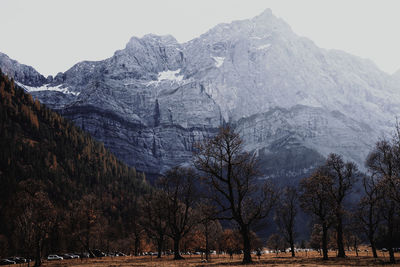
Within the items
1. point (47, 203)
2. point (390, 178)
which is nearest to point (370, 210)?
point (390, 178)

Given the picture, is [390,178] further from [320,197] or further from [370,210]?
[320,197]

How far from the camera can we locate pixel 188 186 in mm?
59281

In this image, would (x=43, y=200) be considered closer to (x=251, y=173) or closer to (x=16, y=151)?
(x=251, y=173)

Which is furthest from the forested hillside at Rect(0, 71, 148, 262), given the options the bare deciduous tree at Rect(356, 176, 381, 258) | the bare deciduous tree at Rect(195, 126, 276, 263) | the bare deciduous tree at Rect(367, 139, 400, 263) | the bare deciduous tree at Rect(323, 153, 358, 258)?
the bare deciduous tree at Rect(356, 176, 381, 258)

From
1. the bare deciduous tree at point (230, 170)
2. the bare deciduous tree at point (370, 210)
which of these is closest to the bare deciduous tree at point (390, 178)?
the bare deciduous tree at point (370, 210)

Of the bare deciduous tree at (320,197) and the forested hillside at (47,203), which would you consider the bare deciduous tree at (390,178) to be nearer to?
the bare deciduous tree at (320,197)

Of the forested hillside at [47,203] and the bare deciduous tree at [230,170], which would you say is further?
the forested hillside at [47,203]

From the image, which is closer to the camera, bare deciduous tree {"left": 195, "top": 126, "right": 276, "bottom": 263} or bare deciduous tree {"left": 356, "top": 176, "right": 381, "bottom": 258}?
bare deciduous tree {"left": 195, "top": 126, "right": 276, "bottom": 263}

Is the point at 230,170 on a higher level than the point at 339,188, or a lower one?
higher

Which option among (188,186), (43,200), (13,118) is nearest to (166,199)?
(188,186)

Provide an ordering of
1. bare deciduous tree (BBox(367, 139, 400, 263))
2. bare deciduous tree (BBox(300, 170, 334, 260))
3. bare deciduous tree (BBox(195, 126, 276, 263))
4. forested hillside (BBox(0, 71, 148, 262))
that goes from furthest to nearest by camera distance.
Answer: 1. forested hillside (BBox(0, 71, 148, 262))
2. bare deciduous tree (BBox(300, 170, 334, 260))
3. bare deciduous tree (BBox(195, 126, 276, 263))
4. bare deciduous tree (BBox(367, 139, 400, 263))

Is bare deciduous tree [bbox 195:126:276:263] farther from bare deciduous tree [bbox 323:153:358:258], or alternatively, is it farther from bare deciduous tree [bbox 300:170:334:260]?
bare deciduous tree [bbox 323:153:358:258]

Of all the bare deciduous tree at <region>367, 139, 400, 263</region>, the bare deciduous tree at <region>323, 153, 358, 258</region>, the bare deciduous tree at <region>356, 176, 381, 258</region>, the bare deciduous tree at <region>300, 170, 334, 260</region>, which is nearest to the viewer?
the bare deciduous tree at <region>367, 139, 400, 263</region>

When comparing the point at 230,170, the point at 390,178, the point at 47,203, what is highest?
the point at 230,170
